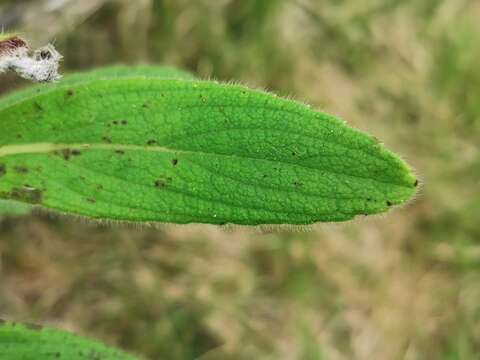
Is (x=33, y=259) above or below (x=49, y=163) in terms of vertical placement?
above

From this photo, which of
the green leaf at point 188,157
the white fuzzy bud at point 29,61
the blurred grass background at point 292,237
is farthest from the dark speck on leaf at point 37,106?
the blurred grass background at point 292,237

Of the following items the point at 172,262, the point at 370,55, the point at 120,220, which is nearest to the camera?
the point at 120,220

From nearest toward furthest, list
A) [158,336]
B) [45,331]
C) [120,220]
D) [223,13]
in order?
[120,220], [45,331], [158,336], [223,13]

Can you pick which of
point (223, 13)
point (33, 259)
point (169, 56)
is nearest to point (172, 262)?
point (33, 259)

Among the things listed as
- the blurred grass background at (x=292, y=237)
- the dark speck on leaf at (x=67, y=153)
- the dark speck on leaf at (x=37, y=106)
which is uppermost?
the blurred grass background at (x=292, y=237)

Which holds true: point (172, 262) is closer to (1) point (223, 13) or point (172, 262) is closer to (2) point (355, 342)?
(2) point (355, 342)

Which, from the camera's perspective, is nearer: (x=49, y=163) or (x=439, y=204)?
(x=49, y=163)

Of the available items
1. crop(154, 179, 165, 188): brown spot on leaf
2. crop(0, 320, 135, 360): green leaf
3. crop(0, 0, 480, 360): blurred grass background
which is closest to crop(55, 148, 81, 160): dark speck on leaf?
crop(154, 179, 165, 188): brown spot on leaf

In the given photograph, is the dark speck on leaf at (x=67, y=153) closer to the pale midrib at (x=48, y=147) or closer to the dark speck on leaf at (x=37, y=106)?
the pale midrib at (x=48, y=147)
